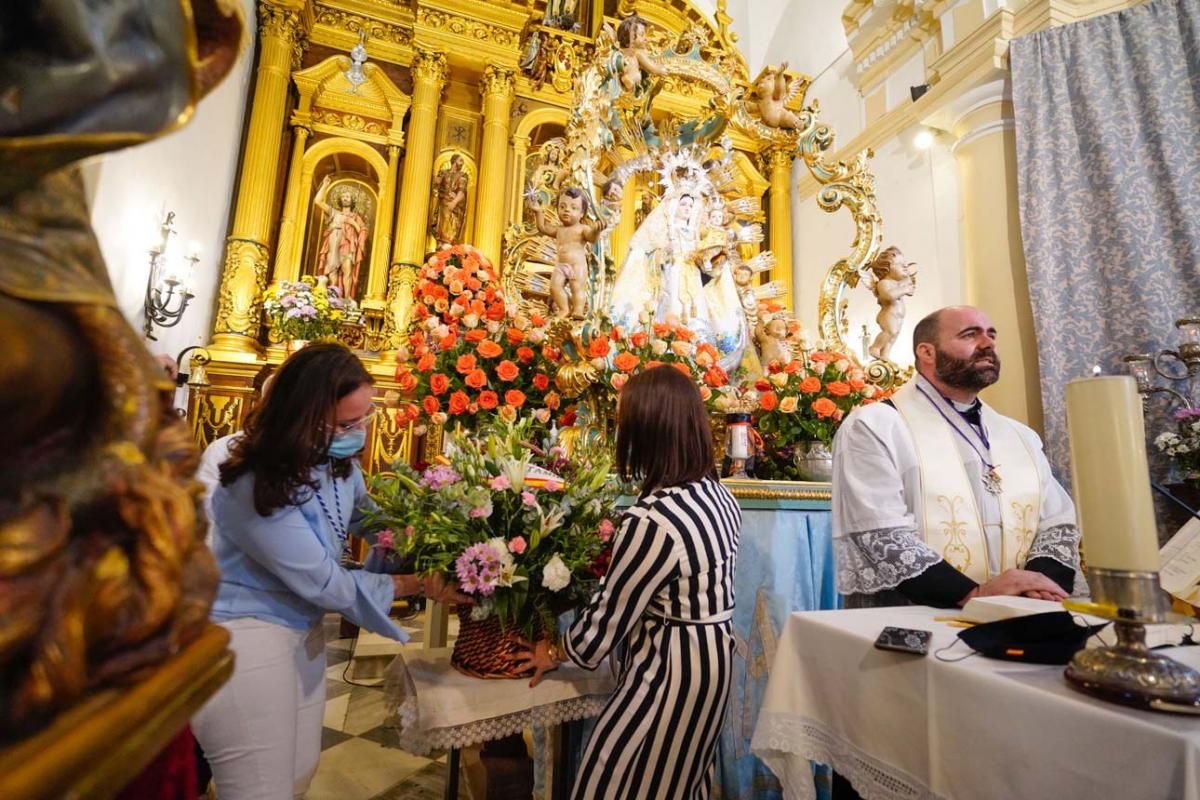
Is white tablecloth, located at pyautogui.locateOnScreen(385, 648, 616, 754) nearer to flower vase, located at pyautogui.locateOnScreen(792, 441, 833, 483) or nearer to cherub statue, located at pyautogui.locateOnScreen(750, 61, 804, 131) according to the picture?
flower vase, located at pyautogui.locateOnScreen(792, 441, 833, 483)

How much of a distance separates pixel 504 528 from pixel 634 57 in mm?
2700

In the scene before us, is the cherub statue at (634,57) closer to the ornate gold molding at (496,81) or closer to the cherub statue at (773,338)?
the cherub statue at (773,338)

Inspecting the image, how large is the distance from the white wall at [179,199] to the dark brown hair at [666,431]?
62.9 inches

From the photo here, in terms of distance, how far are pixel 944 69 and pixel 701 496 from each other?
6.27m

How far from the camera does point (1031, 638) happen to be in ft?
3.08

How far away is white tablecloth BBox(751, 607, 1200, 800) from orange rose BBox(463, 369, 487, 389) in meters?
1.73

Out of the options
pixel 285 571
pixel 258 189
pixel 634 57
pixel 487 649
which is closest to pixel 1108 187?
pixel 634 57

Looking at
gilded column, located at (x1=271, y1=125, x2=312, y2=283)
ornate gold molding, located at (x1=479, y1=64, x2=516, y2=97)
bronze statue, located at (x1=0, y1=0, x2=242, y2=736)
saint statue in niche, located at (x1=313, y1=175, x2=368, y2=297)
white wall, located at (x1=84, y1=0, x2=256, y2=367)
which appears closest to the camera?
bronze statue, located at (x1=0, y1=0, x2=242, y2=736)

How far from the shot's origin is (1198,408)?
3367 mm

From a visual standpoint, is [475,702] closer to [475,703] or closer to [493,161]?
[475,703]

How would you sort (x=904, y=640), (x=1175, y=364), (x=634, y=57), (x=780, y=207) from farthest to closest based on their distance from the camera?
(x=780, y=207) < (x=1175, y=364) < (x=634, y=57) < (x=904, y=640)

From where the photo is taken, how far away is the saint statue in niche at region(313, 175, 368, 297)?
7254mm

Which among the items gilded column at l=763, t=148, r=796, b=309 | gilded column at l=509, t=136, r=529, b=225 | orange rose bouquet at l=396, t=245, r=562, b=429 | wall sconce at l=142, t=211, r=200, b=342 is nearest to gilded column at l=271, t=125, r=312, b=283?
wall sconce at l=142, t=211, r=200, b=342

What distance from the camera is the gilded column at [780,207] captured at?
8.45 meters
